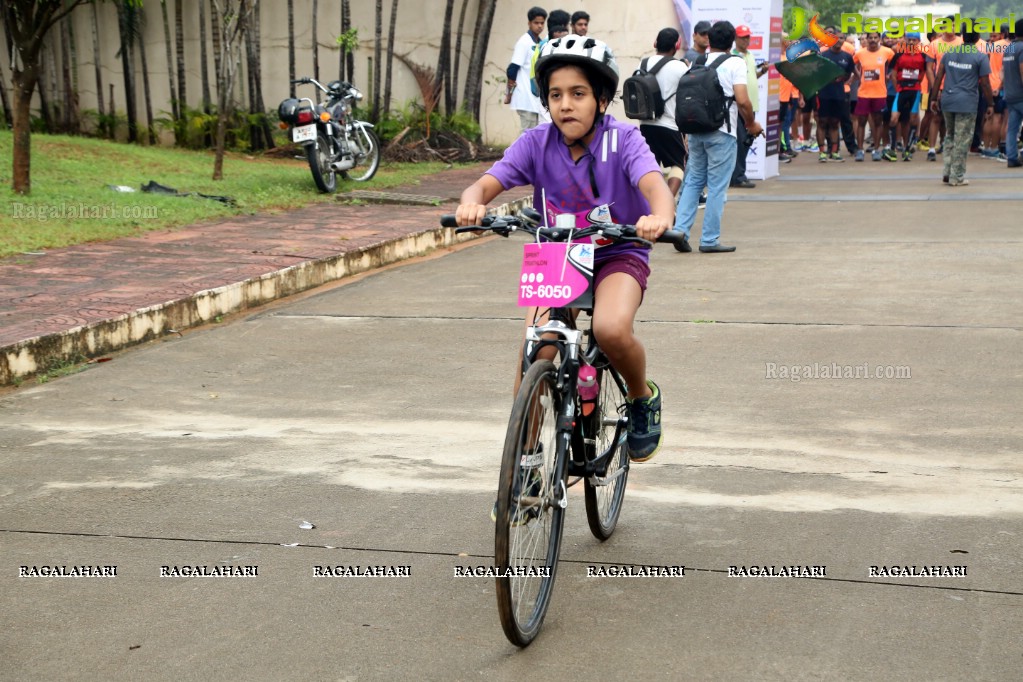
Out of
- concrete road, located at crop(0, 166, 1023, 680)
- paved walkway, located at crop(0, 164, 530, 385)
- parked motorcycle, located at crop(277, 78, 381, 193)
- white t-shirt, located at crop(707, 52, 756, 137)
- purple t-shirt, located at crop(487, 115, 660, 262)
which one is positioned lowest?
concrete road, located at crop(0, 166, 1023, 680)

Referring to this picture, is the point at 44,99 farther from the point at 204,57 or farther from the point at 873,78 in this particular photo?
the point at 873,78

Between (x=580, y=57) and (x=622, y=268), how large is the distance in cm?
69

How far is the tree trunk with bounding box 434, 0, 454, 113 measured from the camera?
→ 1830 cm

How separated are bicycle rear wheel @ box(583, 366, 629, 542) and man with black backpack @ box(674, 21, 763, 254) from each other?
20.8 ft

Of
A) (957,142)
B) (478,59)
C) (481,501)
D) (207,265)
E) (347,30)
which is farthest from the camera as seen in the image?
(478,59)

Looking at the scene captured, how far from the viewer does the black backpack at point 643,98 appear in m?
11.3

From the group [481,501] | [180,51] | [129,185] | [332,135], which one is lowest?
[481,501]

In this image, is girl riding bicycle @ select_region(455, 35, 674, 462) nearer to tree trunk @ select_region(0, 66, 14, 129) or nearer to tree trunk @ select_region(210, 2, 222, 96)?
tree trunk @ select_region(210, 2, 222, 96)

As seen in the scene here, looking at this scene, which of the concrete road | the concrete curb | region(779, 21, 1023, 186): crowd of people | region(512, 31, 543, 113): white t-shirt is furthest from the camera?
region(779, 21, 1023, 186): crowd of people

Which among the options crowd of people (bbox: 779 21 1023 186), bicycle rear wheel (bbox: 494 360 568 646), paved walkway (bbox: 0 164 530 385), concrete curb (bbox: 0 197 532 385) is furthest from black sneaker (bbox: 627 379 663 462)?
crowd of people (bbox: 779 21 1023 186)

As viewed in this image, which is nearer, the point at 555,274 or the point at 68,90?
the point at 555,274

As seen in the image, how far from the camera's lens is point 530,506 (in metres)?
3.59

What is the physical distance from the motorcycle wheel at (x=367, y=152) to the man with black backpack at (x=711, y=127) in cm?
514

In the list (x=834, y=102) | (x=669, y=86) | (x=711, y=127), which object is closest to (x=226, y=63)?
(x=669, y=86)
